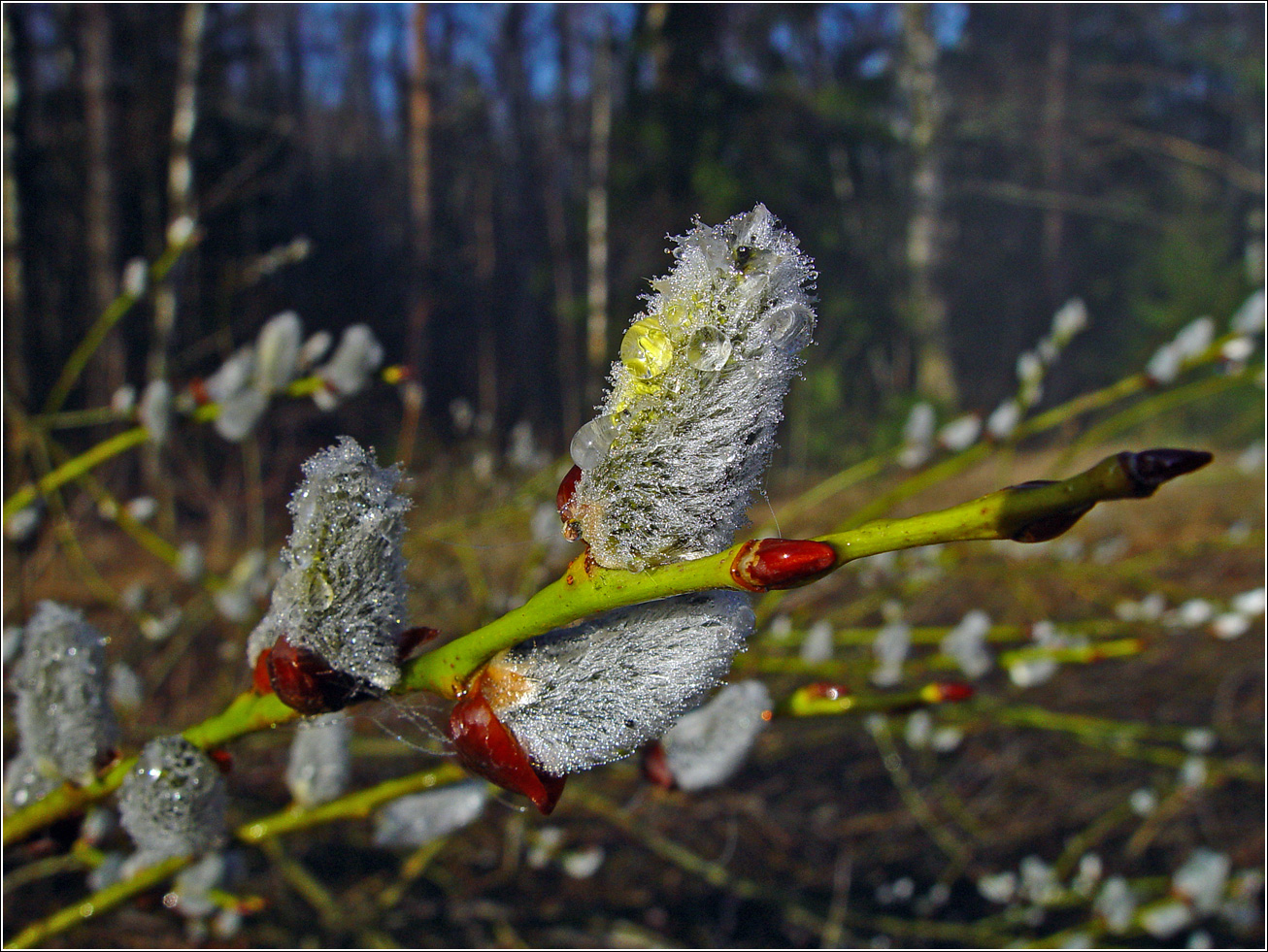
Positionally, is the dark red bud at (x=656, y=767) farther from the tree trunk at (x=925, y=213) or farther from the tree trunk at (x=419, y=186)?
the tree trunk at (x=925, y=213)

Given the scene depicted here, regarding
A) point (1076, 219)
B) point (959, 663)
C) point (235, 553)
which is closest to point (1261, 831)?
point (959, 663)

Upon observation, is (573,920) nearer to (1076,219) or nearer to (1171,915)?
(1171,915)

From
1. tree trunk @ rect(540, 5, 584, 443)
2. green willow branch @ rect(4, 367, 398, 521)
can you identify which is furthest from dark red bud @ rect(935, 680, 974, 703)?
tree trunk @ rect(540, 5, 584, 443)

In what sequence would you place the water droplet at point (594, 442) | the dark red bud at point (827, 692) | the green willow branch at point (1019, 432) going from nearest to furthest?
the water droplet at point (594, 442), the dark red bud at point (827, 692), the green willow branch at point (1019, 432)

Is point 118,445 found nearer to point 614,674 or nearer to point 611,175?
point 614,674

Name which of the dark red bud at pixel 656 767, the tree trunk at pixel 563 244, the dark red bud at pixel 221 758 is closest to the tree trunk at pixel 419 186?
the tree trunk at pixel 563 244

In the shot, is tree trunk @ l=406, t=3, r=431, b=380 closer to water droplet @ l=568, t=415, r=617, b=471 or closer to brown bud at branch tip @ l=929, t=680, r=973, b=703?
brown bud at branch tip @ l=929, t=680, r=973, b=703
